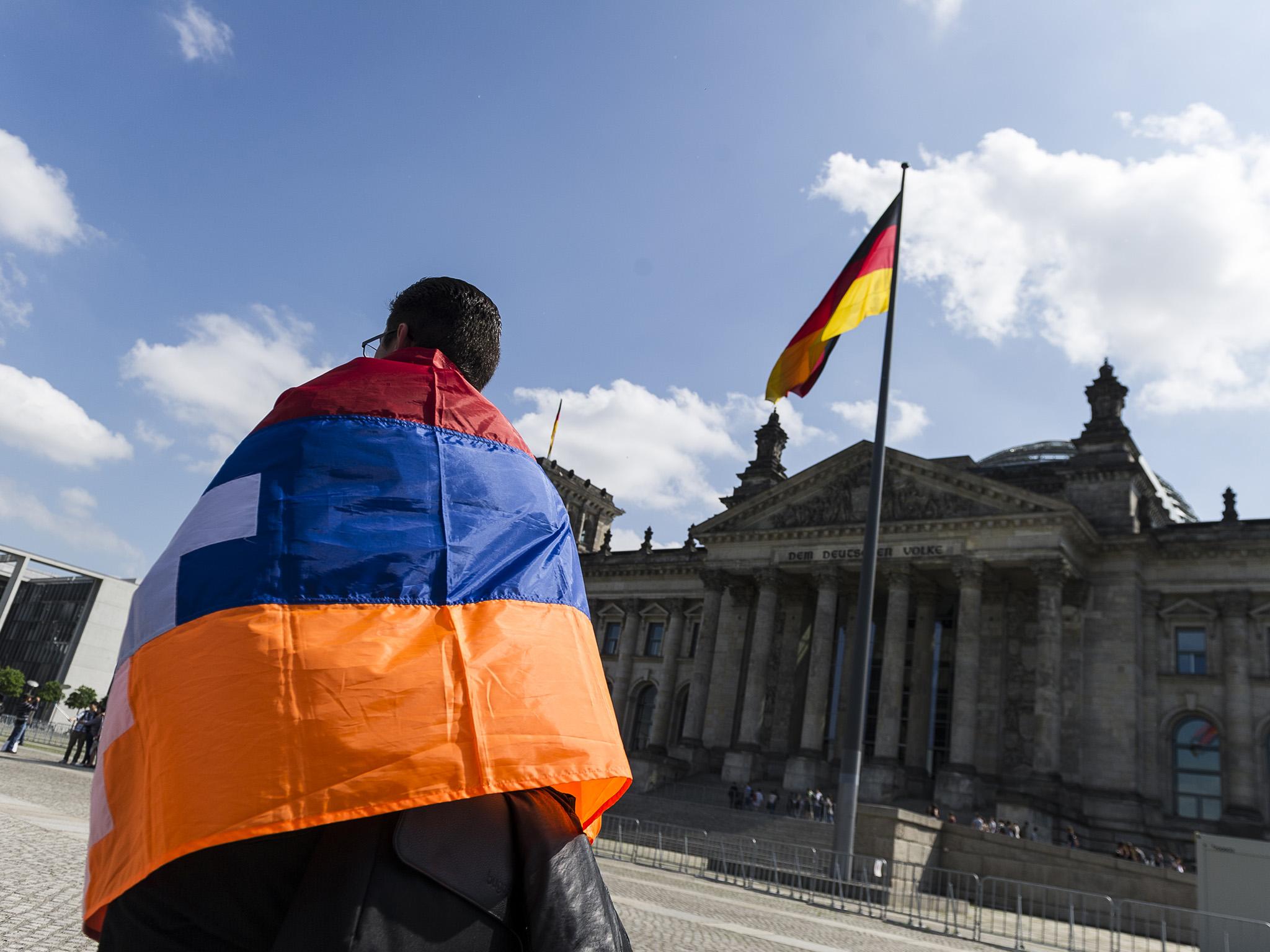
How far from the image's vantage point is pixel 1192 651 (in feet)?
118

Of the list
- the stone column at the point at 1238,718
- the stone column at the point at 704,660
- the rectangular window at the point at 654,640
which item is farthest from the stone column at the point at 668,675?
the stone column at the point at 1238,718

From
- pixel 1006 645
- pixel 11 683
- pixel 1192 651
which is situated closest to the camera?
pixel 1192 651

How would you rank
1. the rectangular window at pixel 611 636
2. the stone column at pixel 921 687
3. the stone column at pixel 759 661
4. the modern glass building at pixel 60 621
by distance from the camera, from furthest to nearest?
the modern glass building at pixel 60 621 → the rectangular window at pixel 611 636 → the stone column at pixel 759 661 → the stone column at pixel 921 687

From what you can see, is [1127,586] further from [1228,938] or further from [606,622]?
→ [606,622]

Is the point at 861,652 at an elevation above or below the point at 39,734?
above

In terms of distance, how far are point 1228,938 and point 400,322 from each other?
667 inches

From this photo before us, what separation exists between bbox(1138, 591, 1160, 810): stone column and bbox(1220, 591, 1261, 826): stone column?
2.21 metres

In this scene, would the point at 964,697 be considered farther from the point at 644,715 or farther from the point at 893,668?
the point at 644,715

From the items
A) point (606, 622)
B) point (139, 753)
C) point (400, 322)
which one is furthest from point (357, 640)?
point (606, 622)

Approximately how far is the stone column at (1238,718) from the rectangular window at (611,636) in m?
30.3

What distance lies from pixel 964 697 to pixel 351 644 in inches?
1428

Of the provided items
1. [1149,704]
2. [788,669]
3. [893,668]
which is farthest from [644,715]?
[1149,704]

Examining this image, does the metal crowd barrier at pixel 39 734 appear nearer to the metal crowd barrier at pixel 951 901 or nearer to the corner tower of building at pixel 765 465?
the metal crowd barrier at pixel 951 901

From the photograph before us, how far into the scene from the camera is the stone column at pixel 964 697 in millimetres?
32750
